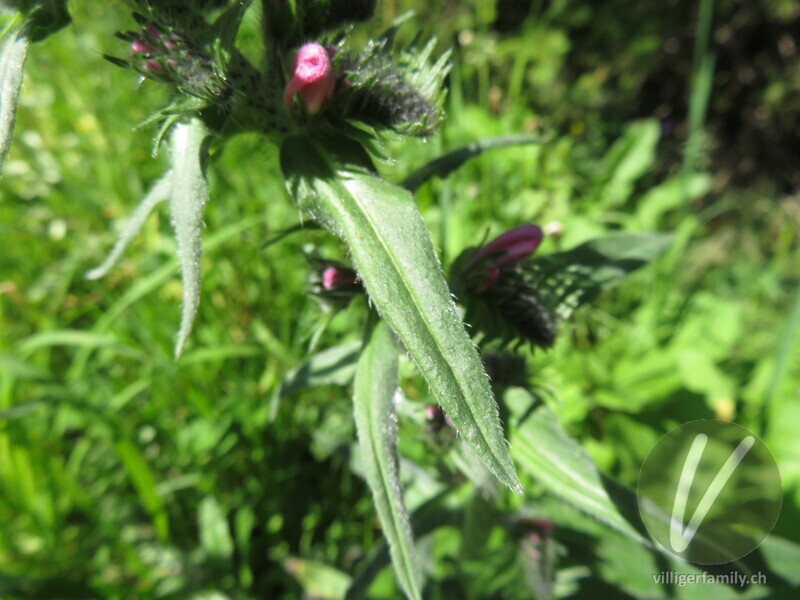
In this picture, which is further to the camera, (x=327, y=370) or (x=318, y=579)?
(x=318, y=579)

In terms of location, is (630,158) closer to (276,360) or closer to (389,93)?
(276,360)

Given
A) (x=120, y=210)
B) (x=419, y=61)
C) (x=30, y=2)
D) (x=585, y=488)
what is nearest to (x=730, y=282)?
(x=585, y=488)

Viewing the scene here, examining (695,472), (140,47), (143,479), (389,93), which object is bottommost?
(695,472)

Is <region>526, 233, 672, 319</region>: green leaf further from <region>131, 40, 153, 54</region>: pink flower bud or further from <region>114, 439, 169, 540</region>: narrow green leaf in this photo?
<region>114, 439, 169, 540</region>: narrow green leaf

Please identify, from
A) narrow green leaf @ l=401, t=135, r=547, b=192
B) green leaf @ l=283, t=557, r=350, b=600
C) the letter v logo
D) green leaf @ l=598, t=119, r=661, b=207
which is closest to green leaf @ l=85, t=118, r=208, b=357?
narrow green leaf @ l=401, t=135, r=547, b=192

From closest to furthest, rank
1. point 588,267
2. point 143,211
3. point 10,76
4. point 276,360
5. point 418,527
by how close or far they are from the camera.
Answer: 1. point 10,76
2. point 143,211
3. point 588,267
4. point 418,527
5. point 276,360

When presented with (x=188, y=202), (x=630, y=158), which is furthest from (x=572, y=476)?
(x=630, y=158)

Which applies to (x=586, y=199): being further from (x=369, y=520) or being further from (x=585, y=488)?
(x=585, y=488)

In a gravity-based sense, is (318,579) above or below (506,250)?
below
